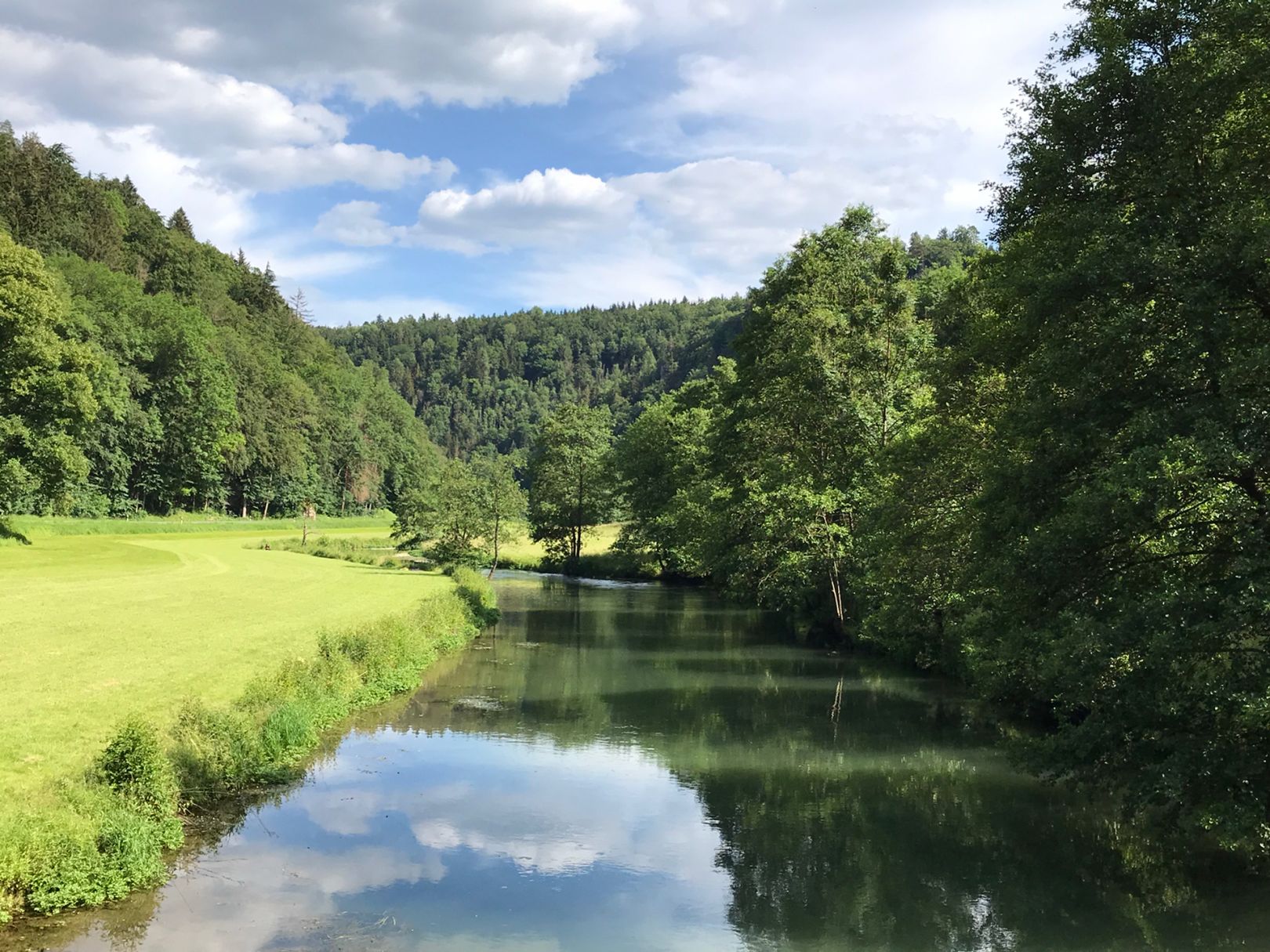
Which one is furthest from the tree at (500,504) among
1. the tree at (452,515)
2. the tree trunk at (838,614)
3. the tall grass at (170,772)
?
the tall grass at (170,772)

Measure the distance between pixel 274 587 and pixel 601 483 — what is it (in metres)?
39.5

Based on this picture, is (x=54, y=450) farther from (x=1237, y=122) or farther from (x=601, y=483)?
(x=1237, y=122)

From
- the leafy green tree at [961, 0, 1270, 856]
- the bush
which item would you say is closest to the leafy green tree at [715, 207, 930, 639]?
the bush

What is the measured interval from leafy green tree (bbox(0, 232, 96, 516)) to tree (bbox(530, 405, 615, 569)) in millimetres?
35616

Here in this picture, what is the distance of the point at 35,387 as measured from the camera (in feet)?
171

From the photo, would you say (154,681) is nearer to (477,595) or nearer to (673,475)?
(477,595)

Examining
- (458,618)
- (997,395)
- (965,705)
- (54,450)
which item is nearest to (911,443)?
(997,395)

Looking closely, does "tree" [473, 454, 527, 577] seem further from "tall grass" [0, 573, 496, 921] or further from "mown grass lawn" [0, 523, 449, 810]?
"tall grass" [0, 573, 496, 921]

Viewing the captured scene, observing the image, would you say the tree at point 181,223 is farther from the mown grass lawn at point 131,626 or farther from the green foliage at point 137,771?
Answer: the green foliage at point 137,771

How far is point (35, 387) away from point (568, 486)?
1553 inches

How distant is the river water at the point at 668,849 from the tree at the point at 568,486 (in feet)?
175

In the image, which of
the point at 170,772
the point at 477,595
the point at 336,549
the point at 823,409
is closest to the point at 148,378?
the point at 336,549

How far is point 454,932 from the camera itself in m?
12.1

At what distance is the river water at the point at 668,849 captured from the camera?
12.2 metres
